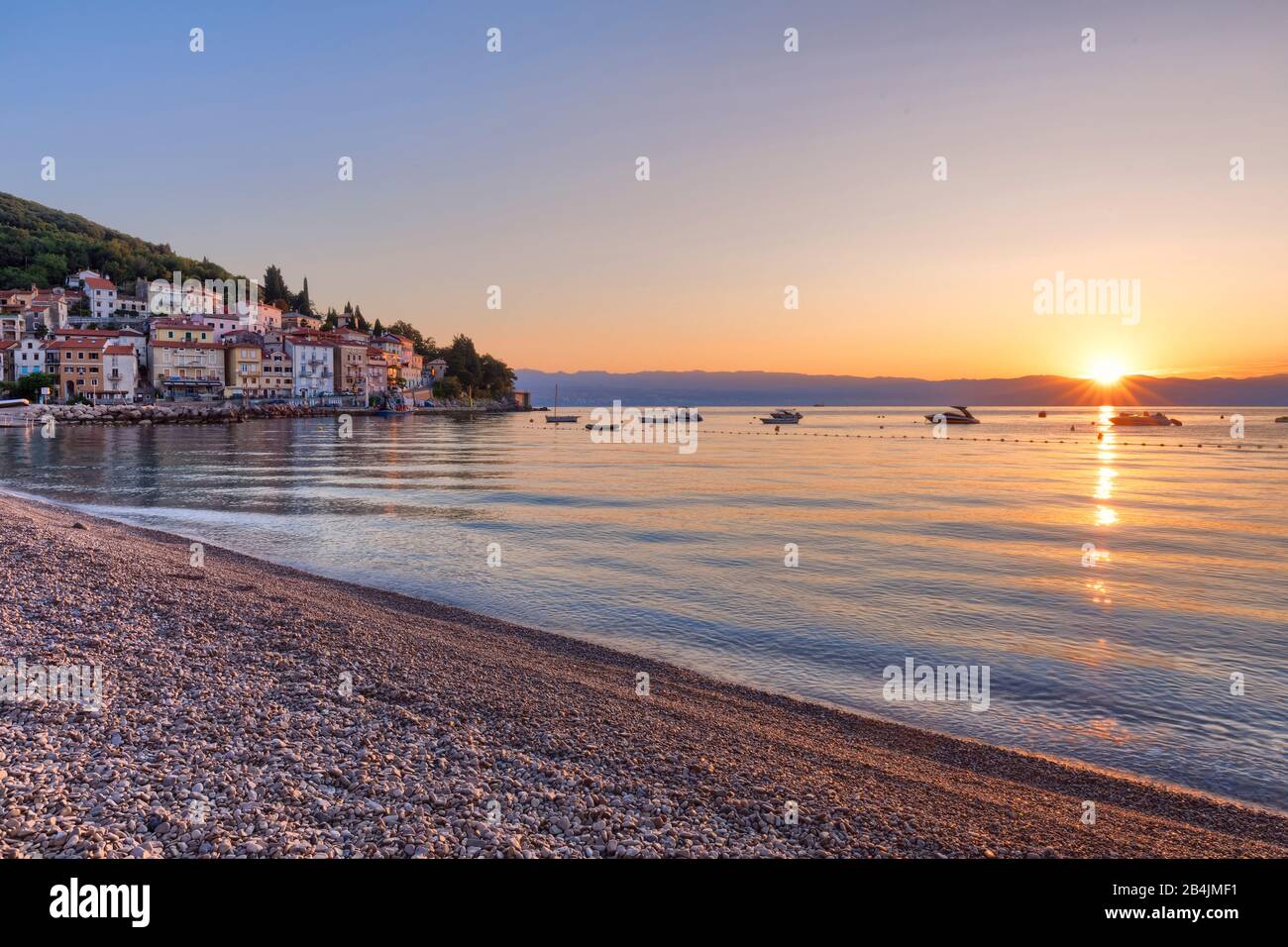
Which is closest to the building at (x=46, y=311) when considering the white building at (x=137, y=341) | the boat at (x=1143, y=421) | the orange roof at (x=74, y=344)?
the white building at (x=137, y=341)

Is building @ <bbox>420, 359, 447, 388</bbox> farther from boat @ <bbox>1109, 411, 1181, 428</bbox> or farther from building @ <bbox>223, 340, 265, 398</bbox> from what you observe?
boat @ <bbox>1109, 411, 1181, 428</bbox>

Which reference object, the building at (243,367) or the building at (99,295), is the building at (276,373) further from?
the building at (99,295)

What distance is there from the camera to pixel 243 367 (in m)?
130

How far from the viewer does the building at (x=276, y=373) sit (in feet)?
437

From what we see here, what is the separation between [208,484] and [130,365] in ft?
317

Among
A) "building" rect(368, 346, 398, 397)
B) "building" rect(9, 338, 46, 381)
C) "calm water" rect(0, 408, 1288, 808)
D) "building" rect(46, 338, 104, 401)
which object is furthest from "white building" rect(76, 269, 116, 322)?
"calm water" rect(0, 408, 1288, 808)

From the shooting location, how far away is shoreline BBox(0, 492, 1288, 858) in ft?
16.3

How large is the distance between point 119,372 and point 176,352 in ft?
38.5

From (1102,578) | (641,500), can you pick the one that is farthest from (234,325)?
(1102,578)

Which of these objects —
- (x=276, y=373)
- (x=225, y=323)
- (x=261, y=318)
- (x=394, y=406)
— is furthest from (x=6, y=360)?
(x=394, y=406)

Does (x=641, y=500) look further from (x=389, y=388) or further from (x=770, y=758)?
(x=389, y=388)

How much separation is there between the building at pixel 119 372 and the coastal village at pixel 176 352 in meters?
0.14

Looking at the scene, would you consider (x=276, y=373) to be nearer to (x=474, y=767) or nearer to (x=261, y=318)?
(x=261, y=318)
